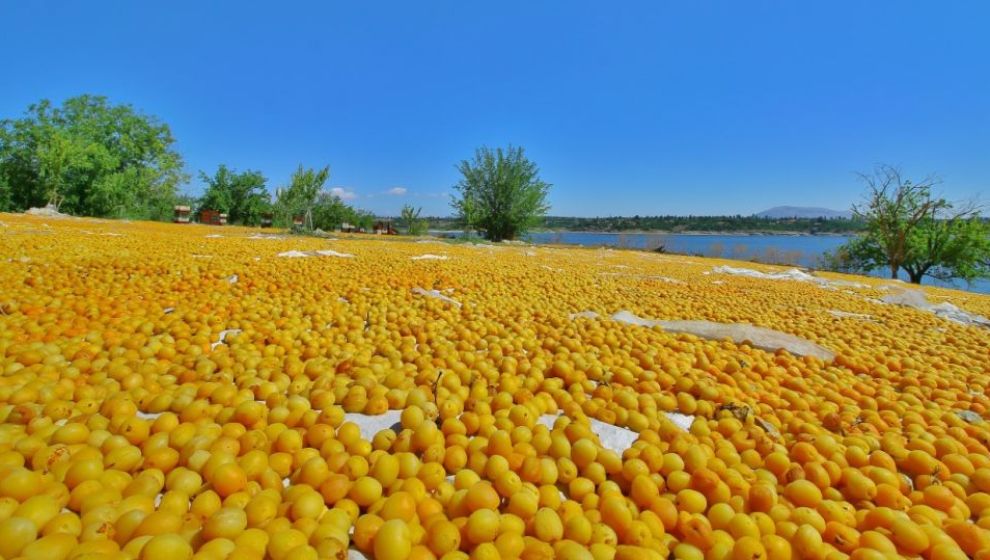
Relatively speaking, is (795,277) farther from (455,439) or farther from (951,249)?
(951,249)

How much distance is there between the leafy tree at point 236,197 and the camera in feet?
136

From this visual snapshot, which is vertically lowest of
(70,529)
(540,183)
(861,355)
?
(861,355)

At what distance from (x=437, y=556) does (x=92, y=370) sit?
8.57ft

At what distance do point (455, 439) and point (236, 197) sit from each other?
48.6 meters

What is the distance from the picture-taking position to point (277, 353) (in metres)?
3.21

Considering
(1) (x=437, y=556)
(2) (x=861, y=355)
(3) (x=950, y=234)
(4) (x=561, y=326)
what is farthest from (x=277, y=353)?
(3) (x=950, y=234)

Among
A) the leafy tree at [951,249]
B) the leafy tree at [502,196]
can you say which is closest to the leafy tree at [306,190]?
the leafy tree at [502,196]

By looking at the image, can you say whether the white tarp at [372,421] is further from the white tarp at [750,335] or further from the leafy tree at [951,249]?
the leafy tree at [951,249]

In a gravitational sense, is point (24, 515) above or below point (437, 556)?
above

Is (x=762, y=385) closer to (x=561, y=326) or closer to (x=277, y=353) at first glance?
(x=561, y=326)

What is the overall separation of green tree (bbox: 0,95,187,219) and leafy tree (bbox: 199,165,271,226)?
4456mm

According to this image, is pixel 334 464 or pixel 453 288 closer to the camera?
pixel 334 464

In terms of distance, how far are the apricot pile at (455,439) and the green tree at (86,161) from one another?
35.1 meters

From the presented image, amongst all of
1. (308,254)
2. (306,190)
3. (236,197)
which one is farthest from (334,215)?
(308,254)
